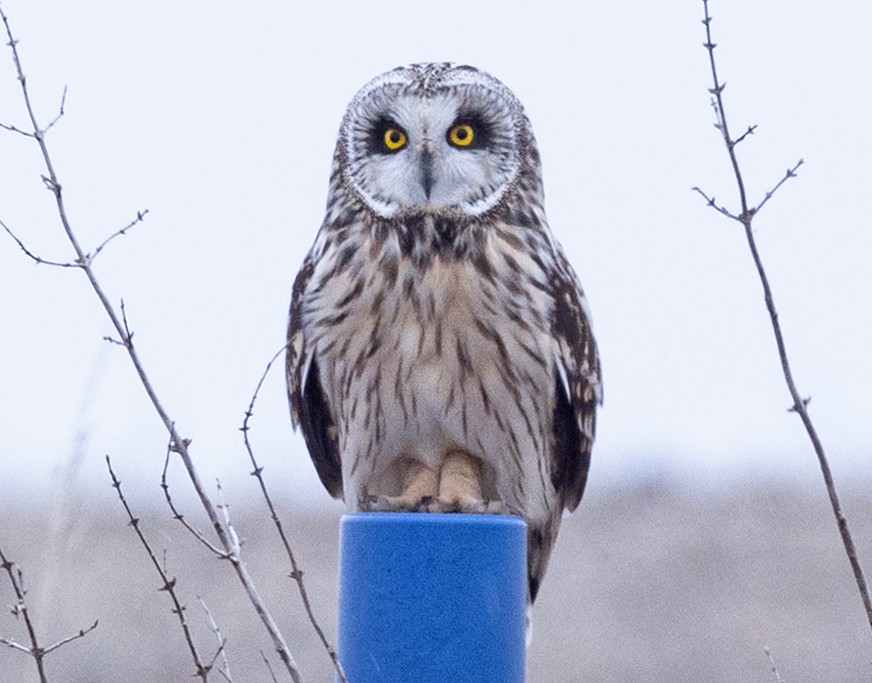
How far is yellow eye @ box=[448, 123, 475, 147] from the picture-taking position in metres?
3.74

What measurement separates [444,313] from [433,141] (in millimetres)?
360

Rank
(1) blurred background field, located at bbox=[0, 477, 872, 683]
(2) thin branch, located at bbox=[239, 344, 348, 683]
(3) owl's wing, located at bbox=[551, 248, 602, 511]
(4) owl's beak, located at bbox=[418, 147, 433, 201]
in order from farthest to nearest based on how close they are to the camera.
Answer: (1) blurred background field, located at bbox=[0, 477, 872, 683] → (3) owl's wing, located at bbox=[551, 248, 602, 511] → (4) owl's beak, located at bbox=[418, 147, 433, 201] → (2) thin branch, located at bbox=[239, 344, 348, 683]

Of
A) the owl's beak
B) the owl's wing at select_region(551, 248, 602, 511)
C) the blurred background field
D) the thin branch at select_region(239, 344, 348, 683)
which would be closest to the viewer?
the thin branch at select_region(239, 344, 348, 683)

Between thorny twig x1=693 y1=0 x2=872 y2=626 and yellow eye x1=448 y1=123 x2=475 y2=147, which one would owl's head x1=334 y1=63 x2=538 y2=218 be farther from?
thorny twig x1=693 y1=0 x2=872 y2=626

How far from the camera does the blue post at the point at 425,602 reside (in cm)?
266

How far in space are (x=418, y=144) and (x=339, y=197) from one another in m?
0.34

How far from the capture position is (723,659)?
9695mm

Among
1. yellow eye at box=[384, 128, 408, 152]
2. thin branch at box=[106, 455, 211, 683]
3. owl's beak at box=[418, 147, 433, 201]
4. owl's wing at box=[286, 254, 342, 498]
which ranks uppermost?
yellow eye at box=[384, 128, 408, 152]

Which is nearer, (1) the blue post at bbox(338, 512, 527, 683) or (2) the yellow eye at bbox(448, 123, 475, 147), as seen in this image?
(1) the blue post at bbox(338, 512, 527, 683)

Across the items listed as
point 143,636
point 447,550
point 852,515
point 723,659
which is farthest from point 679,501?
point 447,550

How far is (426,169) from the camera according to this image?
3672 mm

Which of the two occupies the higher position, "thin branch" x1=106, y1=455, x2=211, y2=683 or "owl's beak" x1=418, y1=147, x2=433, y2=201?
"owl's beak" x1=418, y1=147, x2=433, y2=201

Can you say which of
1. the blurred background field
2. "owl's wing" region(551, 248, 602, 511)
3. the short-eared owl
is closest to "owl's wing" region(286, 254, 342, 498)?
the short-eared owl

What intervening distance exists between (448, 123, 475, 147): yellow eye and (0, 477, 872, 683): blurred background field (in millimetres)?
3781
